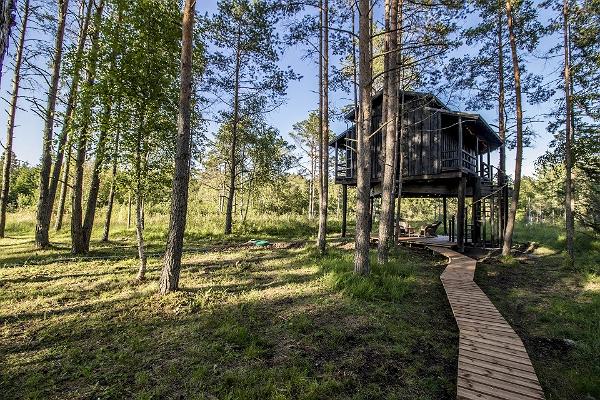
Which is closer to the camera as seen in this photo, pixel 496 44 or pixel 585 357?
pixel 585 357

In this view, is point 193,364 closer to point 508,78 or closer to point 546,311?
point 546,311

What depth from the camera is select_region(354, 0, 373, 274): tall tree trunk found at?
7.21 m

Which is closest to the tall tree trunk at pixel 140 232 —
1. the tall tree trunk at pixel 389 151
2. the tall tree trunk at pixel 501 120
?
the tall tree trunk at pixel 389 151

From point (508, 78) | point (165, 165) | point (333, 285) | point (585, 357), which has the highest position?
point (508, 78)

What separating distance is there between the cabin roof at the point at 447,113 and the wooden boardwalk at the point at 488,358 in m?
9.09

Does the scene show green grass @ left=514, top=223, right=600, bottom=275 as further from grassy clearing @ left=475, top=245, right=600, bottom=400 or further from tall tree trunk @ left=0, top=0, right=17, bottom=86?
tall tree trunk @ left=0, top=0, right=17, bottom=86

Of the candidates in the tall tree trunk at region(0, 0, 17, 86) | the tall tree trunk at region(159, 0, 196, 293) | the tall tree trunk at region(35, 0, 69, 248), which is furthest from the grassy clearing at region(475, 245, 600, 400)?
the tall tree trunk at region(35, 0, 69, 248)

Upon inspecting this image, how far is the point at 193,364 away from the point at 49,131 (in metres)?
13.7

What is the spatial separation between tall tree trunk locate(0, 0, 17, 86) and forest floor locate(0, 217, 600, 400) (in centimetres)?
372

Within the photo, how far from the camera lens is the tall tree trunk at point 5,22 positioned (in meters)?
2.29

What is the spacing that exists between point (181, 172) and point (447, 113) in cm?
1270

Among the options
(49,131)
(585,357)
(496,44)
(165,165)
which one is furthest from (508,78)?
(49,131)

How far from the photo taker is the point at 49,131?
1244cm

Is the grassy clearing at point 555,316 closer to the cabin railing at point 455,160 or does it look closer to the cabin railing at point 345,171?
the cabin railing at point 455,160
